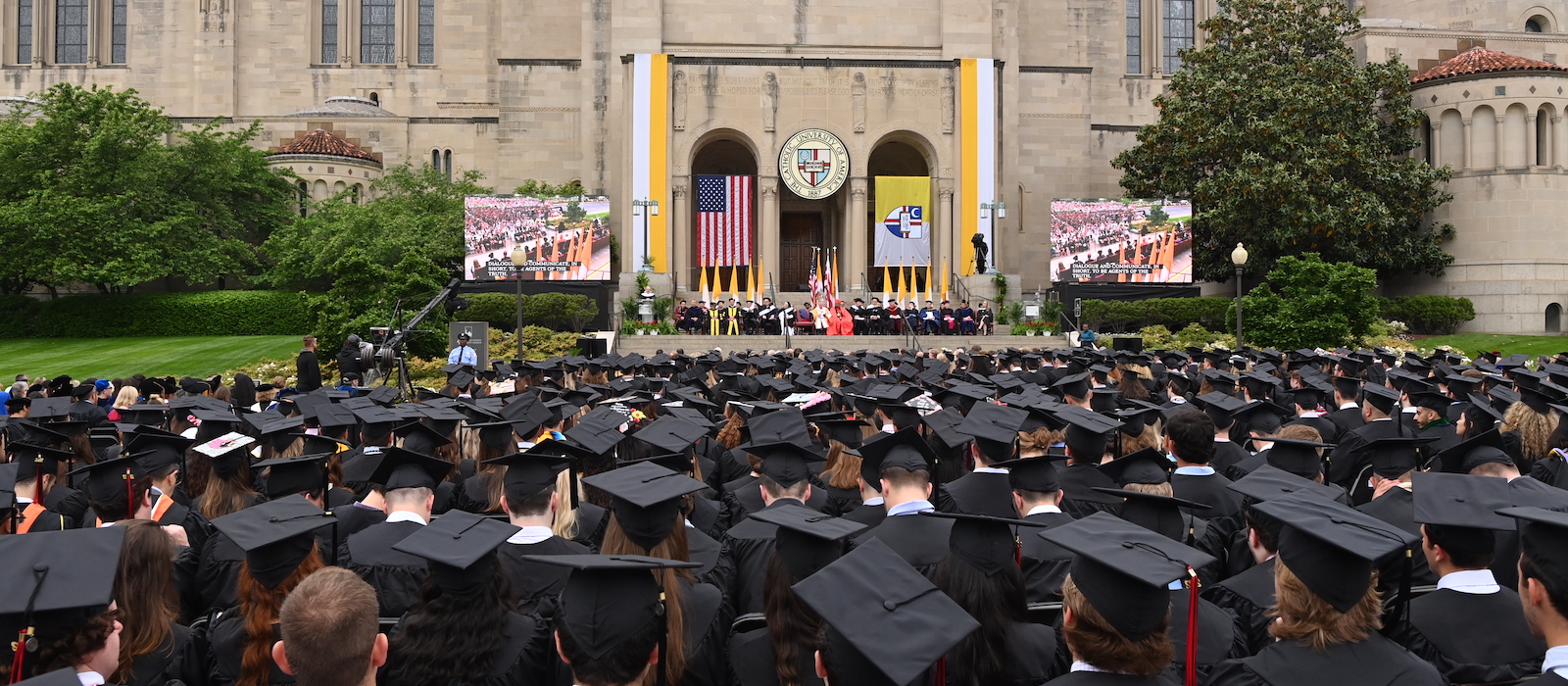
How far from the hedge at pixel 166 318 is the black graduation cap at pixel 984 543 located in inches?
1457

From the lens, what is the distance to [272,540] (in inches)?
161

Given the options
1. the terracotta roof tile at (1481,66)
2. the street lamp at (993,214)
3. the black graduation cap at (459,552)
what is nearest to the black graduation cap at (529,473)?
the black graduation cap at (459,552)

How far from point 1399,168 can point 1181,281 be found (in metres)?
7.87

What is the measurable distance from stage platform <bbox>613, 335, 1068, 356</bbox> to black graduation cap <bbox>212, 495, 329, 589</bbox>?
24.8 meters

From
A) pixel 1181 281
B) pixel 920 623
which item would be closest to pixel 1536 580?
pixel 920 623

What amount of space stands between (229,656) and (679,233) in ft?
115

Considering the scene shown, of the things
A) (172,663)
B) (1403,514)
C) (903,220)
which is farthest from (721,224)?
(172,663)

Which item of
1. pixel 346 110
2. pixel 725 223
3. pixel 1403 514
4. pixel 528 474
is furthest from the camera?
pixel 346 110

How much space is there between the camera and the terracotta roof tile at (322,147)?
136ft

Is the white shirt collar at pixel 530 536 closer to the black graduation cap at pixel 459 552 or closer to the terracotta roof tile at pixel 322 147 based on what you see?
the black graduation cap at pixel 459 552

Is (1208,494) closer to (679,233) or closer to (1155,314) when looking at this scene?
(1155,314)

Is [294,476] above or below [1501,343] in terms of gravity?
below

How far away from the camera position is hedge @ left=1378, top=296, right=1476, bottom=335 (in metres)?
33.9

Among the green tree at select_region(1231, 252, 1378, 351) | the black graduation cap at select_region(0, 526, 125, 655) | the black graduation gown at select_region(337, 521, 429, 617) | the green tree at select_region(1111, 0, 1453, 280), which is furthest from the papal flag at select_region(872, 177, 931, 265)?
the black graduation cap at select_region(0, 526, 125, 655)
